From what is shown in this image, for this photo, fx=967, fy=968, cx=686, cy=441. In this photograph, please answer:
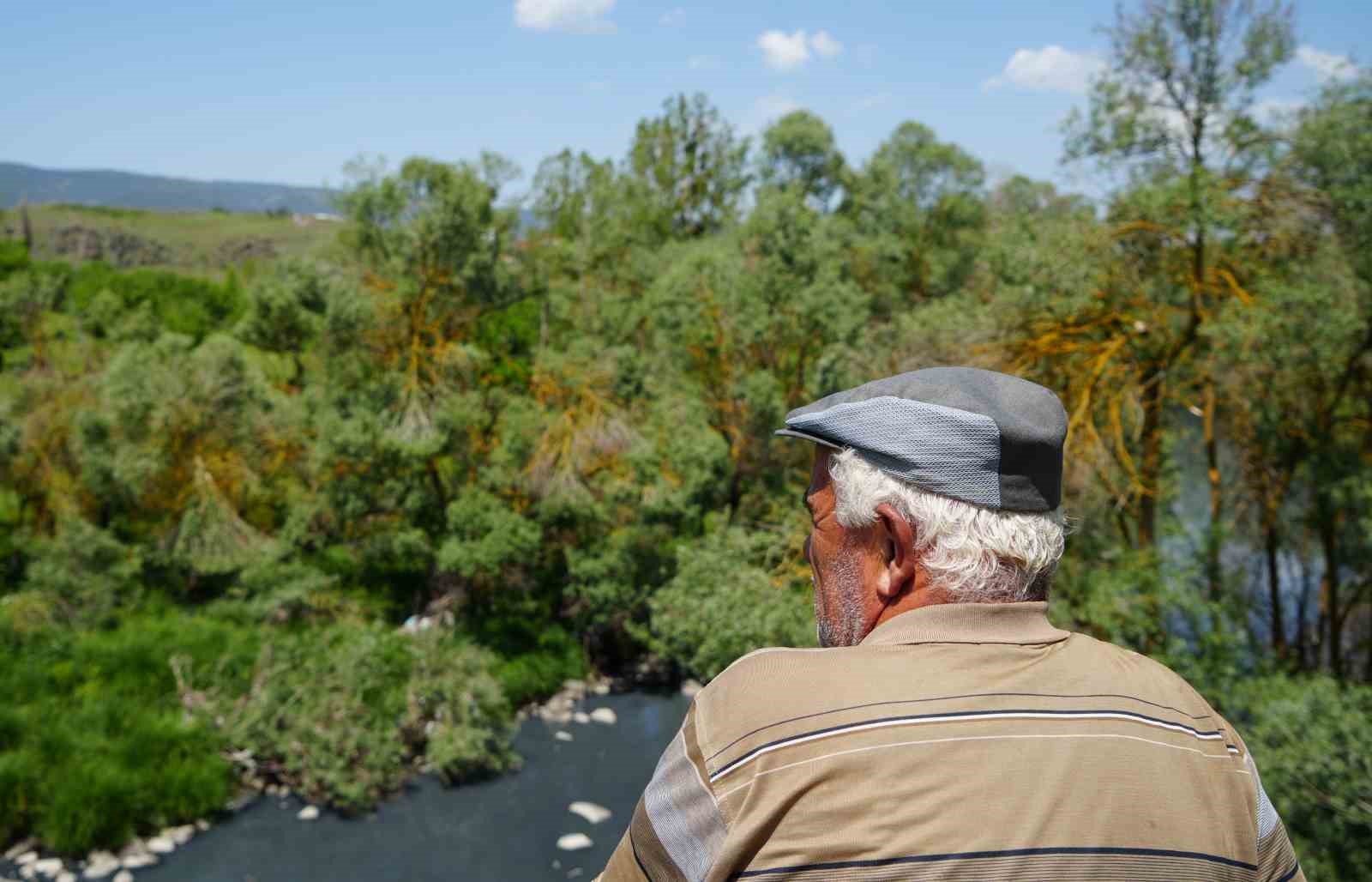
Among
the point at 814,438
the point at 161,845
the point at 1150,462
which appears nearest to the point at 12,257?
the point at 161,845

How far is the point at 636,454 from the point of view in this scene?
1007 centimetres

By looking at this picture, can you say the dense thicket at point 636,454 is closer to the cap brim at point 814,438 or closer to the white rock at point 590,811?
the white rock at point 590,811

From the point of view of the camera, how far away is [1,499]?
12.1 meters

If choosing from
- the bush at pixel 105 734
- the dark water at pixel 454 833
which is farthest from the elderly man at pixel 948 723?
the bush at pixel 105 734

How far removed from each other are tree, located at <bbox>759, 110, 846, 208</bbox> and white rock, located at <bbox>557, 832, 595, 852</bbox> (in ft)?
38.8

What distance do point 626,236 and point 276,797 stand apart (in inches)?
348

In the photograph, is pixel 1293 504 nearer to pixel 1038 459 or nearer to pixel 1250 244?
pixel 1250 244

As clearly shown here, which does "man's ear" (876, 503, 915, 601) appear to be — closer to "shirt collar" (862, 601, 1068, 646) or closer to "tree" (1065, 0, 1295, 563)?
"shirt collar" (862, 601, 1068, 646)

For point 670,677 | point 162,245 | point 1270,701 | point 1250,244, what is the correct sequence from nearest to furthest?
point 1270,701 < point 1250,244 < point 670,677 < point 162,245

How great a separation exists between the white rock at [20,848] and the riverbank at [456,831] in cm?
10

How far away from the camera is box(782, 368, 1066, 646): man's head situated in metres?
0.99

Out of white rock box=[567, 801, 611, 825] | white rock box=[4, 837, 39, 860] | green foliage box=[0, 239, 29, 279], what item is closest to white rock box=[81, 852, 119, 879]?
white rock box=[4, 837, 39, 860]

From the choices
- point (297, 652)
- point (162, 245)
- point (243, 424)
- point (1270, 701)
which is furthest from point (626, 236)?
point (162, 245)

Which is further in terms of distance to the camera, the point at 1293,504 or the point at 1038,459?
the point at 1293,504
